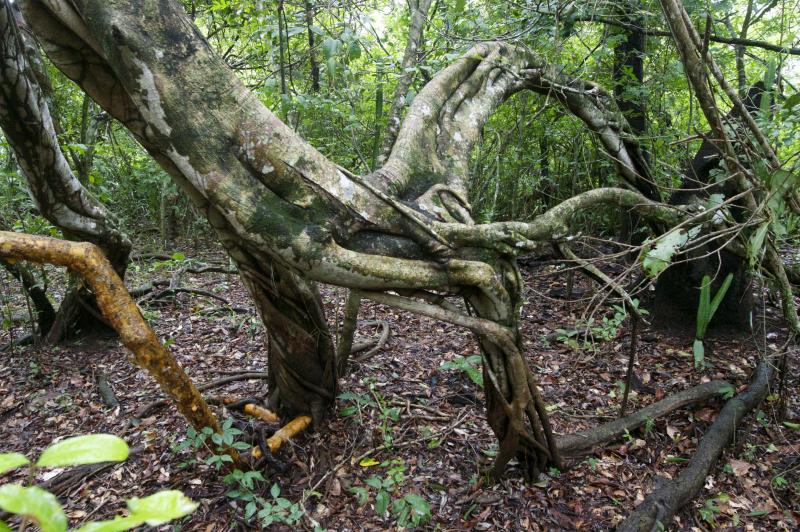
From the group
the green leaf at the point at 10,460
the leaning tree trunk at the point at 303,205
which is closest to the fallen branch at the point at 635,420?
the leaning tree trunk at the point at 303,205

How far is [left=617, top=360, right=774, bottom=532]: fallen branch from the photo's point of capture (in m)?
2.79

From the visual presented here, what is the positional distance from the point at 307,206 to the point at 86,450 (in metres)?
1.69

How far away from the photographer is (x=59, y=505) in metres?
0.49

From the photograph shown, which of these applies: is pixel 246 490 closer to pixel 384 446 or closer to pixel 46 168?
pixel 384 446

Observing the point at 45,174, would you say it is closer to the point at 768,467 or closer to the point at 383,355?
the point at 383,355

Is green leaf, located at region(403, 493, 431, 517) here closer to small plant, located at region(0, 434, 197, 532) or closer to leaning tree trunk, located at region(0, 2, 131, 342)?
small plant, located at region(0, 434, 197, 532)

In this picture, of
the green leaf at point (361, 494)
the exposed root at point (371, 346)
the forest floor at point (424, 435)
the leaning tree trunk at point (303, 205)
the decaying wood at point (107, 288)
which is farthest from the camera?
the exposed root at point (371, 346)

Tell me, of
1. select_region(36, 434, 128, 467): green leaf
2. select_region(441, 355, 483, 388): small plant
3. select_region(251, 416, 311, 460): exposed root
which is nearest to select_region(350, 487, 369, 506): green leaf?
select_region(251, 416, 311, 460): exposed root

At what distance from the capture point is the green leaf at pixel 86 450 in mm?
572

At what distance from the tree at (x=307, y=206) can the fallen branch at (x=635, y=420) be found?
0.04m

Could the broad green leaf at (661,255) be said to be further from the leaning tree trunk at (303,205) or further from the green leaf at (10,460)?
the green leaf at (10,460)

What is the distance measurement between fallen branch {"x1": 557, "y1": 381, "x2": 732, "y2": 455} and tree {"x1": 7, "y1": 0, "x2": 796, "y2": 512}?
4 cm

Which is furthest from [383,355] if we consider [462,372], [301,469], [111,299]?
[111,299]

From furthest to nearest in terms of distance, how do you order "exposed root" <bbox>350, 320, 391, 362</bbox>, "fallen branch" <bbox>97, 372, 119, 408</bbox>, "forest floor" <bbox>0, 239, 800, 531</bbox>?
"exposed root" <bbox>350, 320, 391, 362</bbox> < "fallen branch" <bbox>97, 372, 119, 408</bbox> < "forest floor" <bbox>0, 239, 800, 531</bbox>
